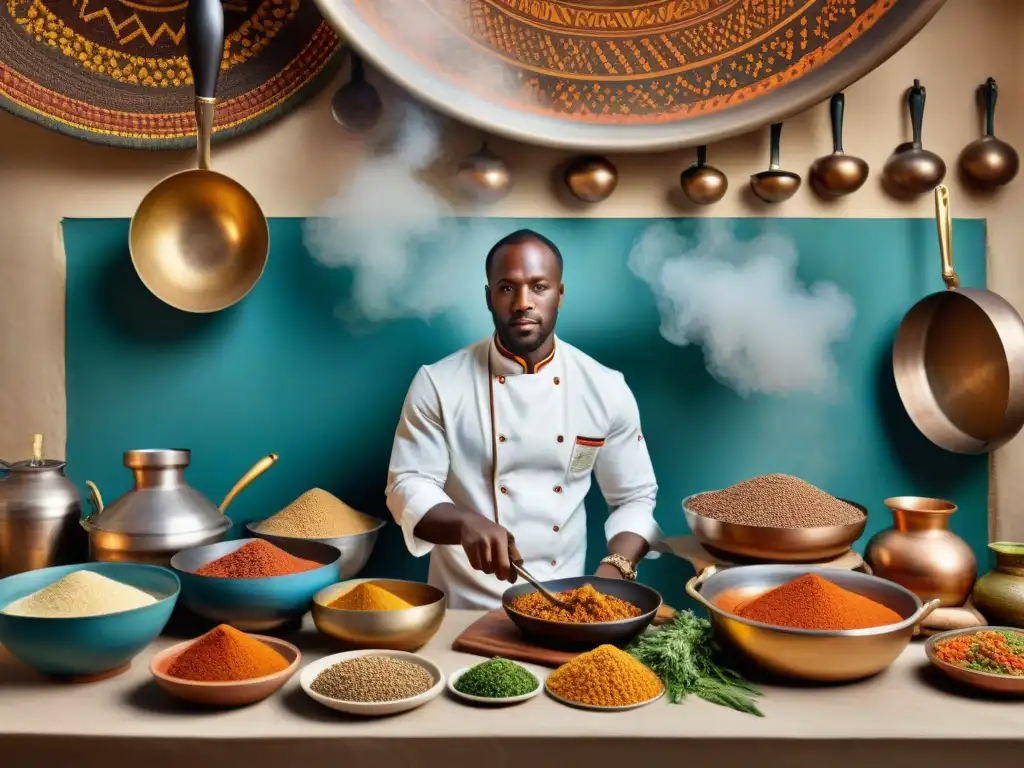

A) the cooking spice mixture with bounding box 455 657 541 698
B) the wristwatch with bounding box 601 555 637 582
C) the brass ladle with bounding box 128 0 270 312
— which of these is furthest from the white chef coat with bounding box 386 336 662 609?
the cooking spice mixture with bounding box 455 657 541 698

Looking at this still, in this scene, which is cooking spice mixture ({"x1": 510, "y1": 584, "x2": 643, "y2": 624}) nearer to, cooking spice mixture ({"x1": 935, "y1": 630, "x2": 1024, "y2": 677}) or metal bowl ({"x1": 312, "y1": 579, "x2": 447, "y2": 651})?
metal bowl ({"x1": 312, "y1": 579, "x2": 447, "y2": 651})

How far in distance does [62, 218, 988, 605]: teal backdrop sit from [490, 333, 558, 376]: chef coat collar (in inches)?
12.3

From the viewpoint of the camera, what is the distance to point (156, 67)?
2.35 m

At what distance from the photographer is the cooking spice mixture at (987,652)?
124 cm

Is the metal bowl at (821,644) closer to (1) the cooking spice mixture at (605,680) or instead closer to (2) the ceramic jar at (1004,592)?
(1) the cooking spice mixture at (605,680)

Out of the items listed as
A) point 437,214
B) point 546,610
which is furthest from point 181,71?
point 546,610

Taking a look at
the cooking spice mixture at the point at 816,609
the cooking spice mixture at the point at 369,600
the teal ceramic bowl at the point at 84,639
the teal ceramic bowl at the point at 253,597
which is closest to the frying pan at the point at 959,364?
the cooking spice mixture at the point at 816,609

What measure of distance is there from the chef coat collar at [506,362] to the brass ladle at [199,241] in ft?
2.54

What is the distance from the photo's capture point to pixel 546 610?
4.79 ft

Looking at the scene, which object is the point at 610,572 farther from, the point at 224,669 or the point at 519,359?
the point at 224,669

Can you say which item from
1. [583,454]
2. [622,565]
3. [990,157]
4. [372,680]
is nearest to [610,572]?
[622,565]

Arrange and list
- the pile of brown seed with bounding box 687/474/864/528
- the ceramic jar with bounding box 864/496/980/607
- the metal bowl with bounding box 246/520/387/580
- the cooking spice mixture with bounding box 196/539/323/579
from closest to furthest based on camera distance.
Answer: the cooking spice mixture with bounding box 196/539/323/579
the ceramic jar with bounding box 864/496/980/607
the pile of brown seed with bounding box 687/474/864/528
the metal bowl with bounding box 246/520/387/580

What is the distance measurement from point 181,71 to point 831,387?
2229mm

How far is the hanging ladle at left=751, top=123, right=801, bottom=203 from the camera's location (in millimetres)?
2410
